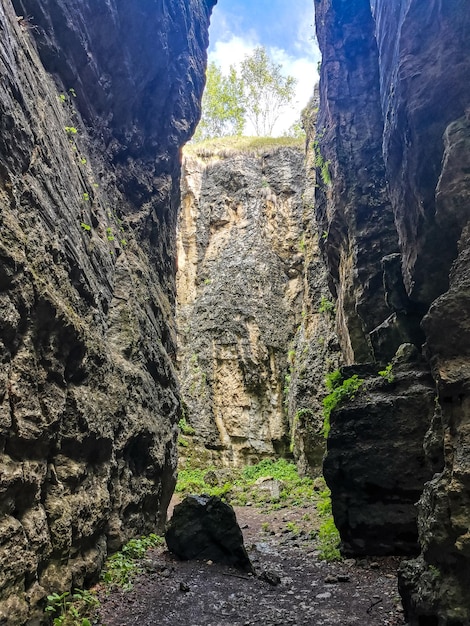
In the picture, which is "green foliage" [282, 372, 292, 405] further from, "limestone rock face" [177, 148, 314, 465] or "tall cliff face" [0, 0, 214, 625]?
"tall cliff face" [0, 0, 214, 625]

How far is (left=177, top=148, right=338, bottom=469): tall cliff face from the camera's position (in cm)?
2158

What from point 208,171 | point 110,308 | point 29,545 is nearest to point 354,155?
point 110,308

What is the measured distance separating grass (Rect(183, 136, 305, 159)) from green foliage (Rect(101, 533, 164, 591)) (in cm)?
2904

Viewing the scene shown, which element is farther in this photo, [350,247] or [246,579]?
[350,247]

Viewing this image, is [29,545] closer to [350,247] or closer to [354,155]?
[350,247]

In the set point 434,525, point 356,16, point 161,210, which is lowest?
point 434,525

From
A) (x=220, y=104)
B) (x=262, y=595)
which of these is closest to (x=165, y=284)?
(x=262, y=595)

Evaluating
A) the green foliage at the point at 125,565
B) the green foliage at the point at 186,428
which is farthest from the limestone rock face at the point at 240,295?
the green foliage at the point at 125,565

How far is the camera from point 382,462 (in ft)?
24.9

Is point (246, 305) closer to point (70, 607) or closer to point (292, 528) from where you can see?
point (292, 528)

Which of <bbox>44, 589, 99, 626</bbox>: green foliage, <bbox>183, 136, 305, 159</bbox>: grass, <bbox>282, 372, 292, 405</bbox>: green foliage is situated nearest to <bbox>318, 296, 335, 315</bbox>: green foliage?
<bbox>282, 372, 292, 405</bbox>: green foliage

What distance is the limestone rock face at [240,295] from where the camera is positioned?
73.4 feet

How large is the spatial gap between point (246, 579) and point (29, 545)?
4.01 meters

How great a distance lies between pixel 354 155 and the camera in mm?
12109
